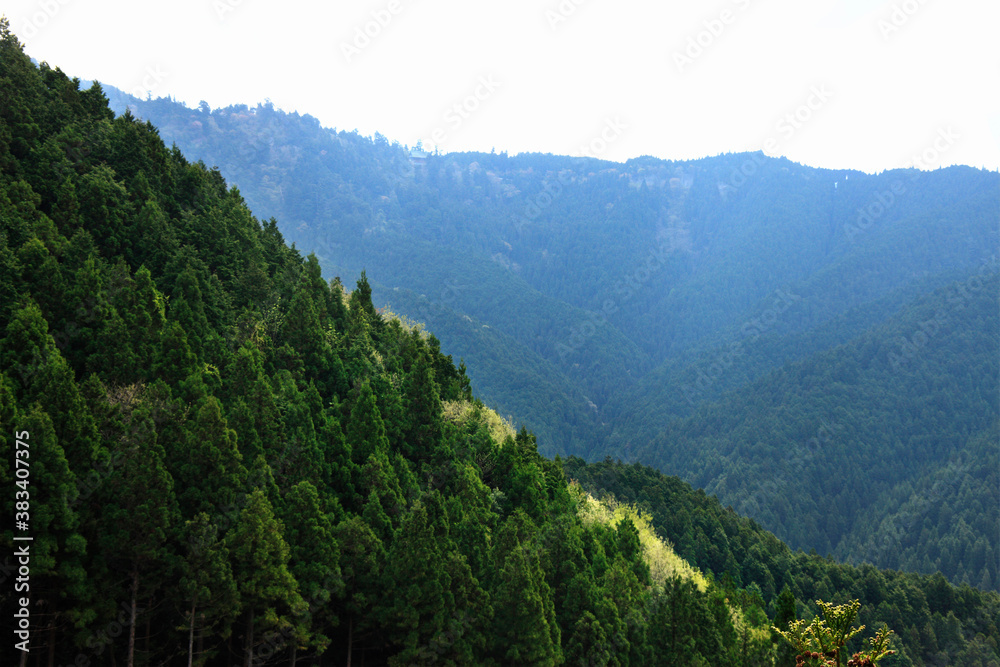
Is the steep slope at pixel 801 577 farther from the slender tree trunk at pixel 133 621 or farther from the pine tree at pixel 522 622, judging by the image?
the slender tree trunk at pixel 133 621

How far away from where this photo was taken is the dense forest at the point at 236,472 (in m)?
29.2

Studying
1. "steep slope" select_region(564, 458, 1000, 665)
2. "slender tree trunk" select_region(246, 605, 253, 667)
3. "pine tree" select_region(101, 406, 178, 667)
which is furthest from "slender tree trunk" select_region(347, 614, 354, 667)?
"steep slope" select_region(564, 458, 1000, 665)

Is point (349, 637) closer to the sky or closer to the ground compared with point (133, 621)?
closer to the ground

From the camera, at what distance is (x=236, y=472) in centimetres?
3394

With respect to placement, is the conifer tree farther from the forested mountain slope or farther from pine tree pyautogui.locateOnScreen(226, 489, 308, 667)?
pine tree pyautogui.locateOnScreen(226, 489, 308, 667)

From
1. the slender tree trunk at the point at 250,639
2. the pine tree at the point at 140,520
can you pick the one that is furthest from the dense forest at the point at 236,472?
the slender tree trunk at the point at 250,639

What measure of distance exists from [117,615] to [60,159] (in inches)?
1250

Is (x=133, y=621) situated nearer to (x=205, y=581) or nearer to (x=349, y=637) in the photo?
(x=205, y=581)

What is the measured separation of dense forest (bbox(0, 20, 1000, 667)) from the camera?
95.9ft

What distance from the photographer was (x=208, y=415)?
110 ft

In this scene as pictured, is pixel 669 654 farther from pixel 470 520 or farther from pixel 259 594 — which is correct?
pixel 259 594

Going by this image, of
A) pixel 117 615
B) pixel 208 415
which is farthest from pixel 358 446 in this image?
pixel 117 615

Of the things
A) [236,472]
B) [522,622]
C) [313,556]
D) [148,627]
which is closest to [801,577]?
[522,622]

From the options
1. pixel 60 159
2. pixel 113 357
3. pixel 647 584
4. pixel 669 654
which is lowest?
pixel 669 654
